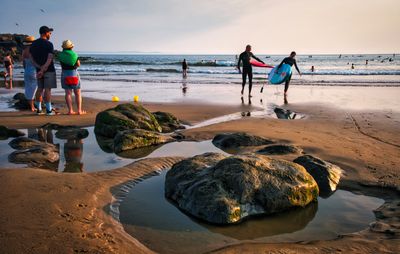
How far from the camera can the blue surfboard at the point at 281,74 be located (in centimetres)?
1528

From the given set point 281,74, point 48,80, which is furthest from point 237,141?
point 281,74

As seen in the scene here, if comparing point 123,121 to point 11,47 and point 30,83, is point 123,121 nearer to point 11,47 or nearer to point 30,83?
point 30,83

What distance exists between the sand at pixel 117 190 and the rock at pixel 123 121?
0.88 m

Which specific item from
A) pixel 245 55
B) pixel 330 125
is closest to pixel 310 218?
pixel 330 125

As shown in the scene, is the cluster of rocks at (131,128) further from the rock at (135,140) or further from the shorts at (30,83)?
the shorts at (30,83)

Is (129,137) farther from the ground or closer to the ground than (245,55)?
closer to the ground

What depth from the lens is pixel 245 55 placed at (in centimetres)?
1369

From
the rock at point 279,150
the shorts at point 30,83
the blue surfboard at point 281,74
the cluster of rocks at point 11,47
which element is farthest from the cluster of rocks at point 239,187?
the cluster of rocks at point 11,47

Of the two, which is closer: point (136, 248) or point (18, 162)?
point (136, 248)

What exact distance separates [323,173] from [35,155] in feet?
13.5

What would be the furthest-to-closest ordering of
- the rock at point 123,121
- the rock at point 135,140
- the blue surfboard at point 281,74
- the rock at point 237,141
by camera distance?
1. the blue surfboard at point 281,74
2. the rock at point 123,121
3. the rock at point 237,141
4. the rock at point 135,140

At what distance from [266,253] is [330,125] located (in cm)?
618

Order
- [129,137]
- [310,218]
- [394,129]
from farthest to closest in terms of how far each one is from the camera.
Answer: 1. [394,129]
2. [129,137]
3. [310,218]

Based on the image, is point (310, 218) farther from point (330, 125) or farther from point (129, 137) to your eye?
point (330, 125)
